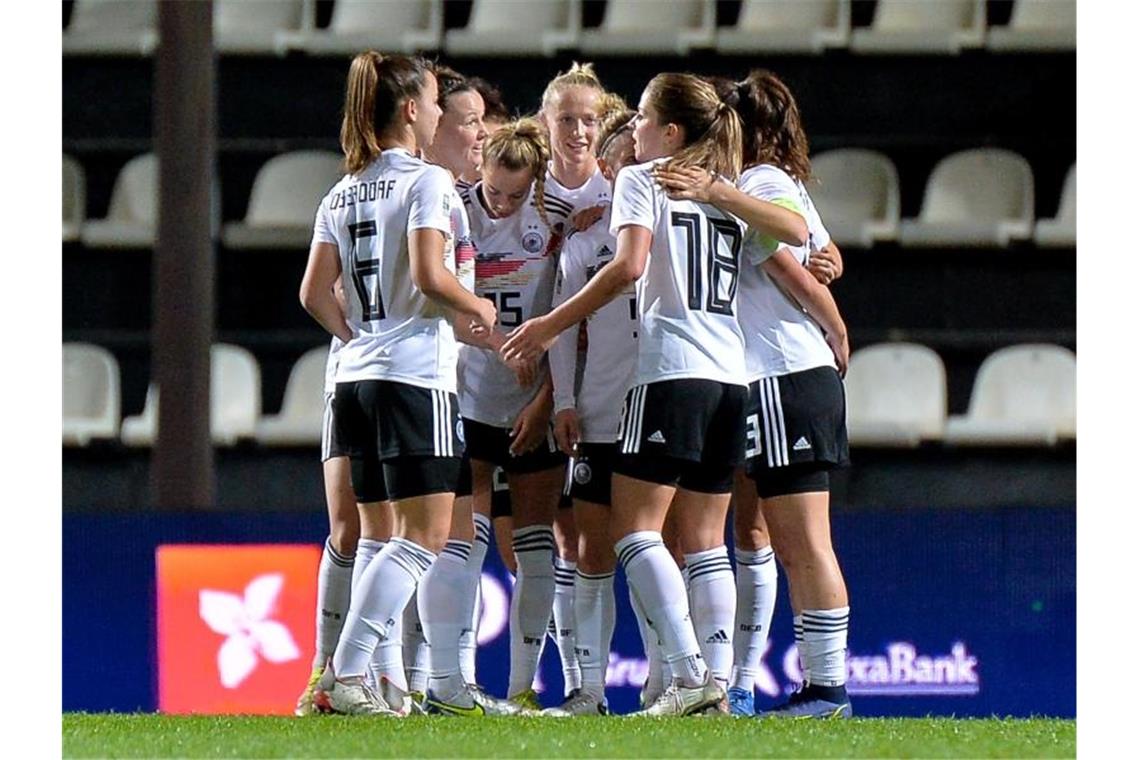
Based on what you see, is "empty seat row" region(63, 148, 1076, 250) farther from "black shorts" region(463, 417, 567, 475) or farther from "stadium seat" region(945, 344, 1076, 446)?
"black shorts" region(463, 417, 567, 475)

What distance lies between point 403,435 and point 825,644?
1171mm

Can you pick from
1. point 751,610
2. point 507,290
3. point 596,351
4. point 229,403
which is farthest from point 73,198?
point 751,610

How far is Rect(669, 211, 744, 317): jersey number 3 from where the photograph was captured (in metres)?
4.74

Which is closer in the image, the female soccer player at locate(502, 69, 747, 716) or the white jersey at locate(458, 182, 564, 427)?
the female soccer player at locate(502, 69, 747, 716)

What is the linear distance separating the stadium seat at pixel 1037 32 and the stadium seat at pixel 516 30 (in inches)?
77.2

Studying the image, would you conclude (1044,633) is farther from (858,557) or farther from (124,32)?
(124,32)

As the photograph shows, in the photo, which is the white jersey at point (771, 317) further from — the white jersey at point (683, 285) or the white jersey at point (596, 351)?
the white jersey at point (596, 351)

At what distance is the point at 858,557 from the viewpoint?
7.23 m

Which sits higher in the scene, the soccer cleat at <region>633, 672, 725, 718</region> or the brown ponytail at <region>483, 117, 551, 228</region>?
the brown ponytail at <region>483, 117, 551, 228</region>

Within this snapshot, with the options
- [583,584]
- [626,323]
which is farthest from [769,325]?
[583,584]

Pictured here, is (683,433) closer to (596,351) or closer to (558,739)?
(596,351)

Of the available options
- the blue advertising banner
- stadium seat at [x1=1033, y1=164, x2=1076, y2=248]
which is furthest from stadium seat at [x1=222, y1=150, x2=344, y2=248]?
stadium seat at [x1=1033, y1=164, x2=1076, y2=248]

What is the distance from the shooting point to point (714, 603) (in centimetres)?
480

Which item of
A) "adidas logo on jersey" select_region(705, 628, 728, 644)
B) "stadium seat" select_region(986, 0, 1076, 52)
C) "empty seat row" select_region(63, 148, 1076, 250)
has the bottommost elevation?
"adidas logo on jersey" select_region(705, 628, 728, 644)
